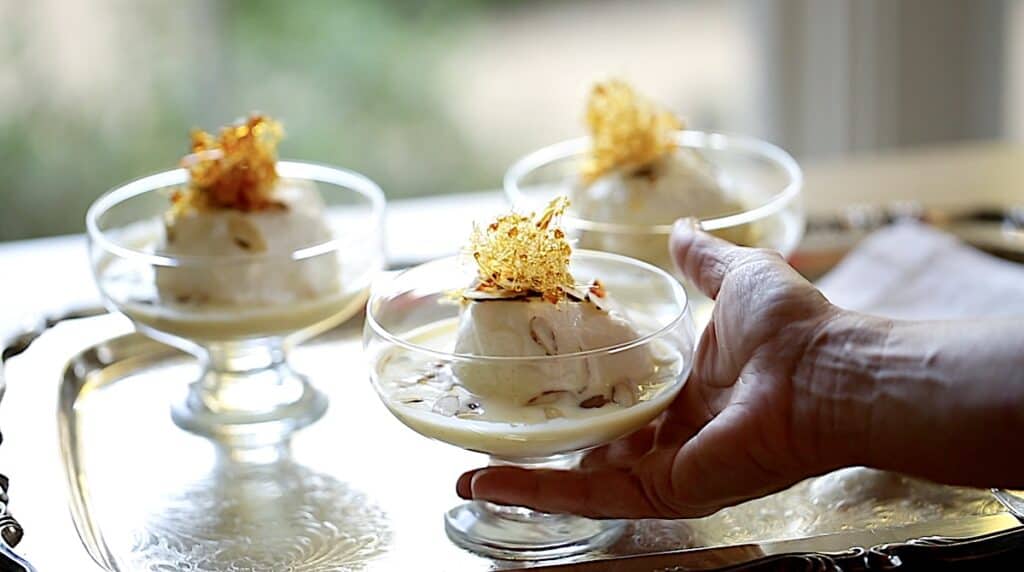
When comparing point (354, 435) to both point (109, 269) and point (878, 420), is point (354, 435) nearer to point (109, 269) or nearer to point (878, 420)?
point (109, 269)

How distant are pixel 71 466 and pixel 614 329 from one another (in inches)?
21.9

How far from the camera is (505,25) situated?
2895 millimetres

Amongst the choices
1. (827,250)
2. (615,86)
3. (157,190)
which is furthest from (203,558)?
(827,250)

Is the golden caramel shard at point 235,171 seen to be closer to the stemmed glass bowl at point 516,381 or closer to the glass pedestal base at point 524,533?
the stemmed glass bowl at point 516,381

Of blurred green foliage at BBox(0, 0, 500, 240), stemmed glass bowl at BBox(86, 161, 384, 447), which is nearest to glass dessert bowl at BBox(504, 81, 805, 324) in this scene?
stemmed glass bowl at BBox(86, 161, 384, 447)

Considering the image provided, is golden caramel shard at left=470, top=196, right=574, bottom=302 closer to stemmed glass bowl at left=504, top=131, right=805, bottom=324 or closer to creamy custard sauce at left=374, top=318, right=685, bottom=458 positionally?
creamy custard sauce at left=374, top=318, right=685, bottom=458

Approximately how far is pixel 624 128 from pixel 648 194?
3.2 inches

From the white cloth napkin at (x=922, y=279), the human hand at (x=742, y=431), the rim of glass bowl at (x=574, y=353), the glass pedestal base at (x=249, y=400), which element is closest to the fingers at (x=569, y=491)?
Answer: the human hand at (x=742, y=431)

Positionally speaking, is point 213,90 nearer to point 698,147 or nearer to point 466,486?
point 698,147

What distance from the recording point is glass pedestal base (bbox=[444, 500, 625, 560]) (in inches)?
44.6

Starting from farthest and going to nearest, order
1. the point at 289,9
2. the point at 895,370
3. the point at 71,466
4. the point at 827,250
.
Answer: the point at 289,9
the point at 827,250
the point at 71,466
the point at 895,370

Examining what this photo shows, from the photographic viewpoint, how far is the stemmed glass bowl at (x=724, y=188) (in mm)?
1464

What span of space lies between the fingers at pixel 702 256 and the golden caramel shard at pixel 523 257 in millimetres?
146

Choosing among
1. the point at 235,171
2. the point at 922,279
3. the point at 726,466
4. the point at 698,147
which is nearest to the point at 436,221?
the point at 698,147
